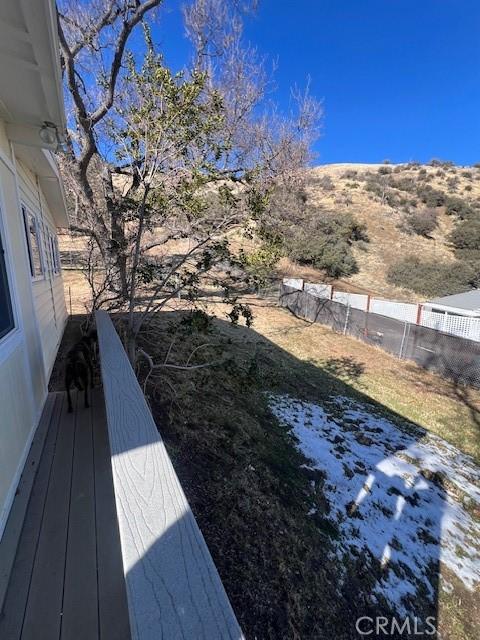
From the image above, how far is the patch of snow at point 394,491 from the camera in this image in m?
2.80

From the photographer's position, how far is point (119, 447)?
3.84 feet

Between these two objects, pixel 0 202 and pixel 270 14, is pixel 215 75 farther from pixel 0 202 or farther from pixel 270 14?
pixel 0 202

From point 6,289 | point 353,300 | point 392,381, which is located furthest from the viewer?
point 353,300

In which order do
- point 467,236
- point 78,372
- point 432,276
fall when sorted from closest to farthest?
1. point 78,372
2. point 432,276
3. point 467,236

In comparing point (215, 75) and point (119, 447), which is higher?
point (215, 75)

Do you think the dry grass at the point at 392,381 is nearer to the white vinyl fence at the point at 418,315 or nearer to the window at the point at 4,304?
the white vinyl fence at the point at 418,315

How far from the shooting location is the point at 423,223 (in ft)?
79.8

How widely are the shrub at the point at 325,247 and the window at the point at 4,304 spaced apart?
17687 millimetres

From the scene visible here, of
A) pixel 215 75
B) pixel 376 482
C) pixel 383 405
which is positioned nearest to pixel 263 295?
pixel 215 75

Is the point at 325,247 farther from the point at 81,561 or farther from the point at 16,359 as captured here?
the point at 81,561

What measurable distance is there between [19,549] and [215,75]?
1043 centimetres

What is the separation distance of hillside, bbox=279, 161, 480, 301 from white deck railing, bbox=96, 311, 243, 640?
19.2m

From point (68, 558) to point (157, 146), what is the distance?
3745mm

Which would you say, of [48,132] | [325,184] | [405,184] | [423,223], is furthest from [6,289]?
[405,184]
